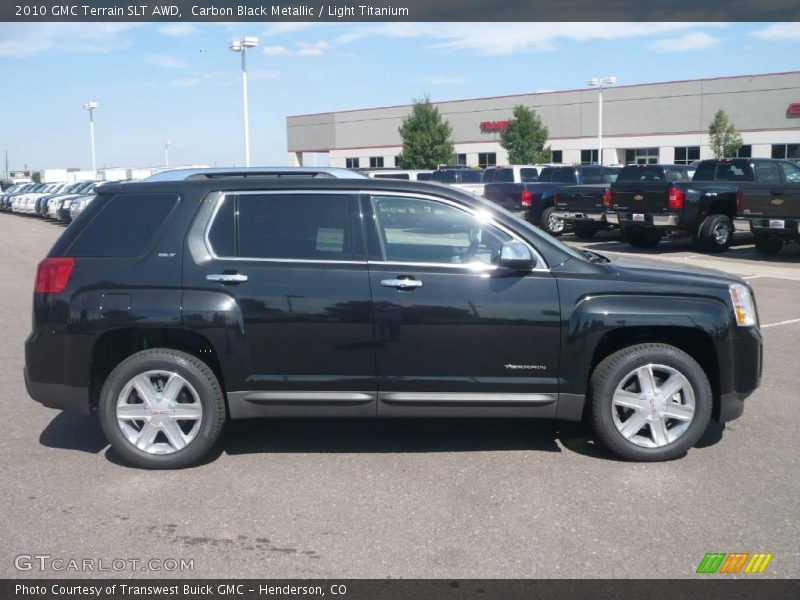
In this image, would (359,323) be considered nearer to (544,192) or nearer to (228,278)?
(228,278)

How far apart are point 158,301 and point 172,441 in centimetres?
89

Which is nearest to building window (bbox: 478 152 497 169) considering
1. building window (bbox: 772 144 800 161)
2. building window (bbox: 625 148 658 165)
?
building window (bbox: 625 148 658 165)

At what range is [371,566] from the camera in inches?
168

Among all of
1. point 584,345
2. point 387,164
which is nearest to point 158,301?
point 584,345

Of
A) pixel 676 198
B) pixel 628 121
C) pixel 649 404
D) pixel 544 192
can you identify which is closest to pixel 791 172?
pixel 676 198

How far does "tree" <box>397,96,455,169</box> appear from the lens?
54.8 m

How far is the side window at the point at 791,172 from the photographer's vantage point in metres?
18.1

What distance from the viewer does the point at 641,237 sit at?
20578 millimetres

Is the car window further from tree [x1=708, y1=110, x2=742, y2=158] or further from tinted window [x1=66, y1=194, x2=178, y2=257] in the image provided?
tree [x1=708, y1=110, x2=742, y2=158]

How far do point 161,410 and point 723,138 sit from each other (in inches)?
1862

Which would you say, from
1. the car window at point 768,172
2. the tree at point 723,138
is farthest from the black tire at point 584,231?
the tree at point 723,138

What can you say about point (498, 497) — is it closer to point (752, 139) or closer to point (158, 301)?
point (158, 301)

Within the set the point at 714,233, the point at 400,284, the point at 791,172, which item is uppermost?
the point at 791,172
